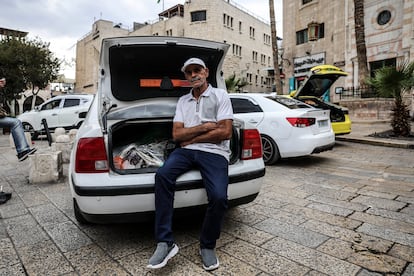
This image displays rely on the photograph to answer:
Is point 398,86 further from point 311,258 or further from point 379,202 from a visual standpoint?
point 311,258

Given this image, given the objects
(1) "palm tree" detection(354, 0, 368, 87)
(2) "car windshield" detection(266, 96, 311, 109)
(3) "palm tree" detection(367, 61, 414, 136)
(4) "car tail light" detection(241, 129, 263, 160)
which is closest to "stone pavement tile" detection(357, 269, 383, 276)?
(4) "car tail light" detection(241, 129, 263, 160)

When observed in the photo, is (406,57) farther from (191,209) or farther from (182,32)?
(182,32)

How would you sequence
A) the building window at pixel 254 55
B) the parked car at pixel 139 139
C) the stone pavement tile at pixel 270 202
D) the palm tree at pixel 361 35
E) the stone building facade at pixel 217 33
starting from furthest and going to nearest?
the building window at pixel 254 55 → the stone building facade at pixel 217 33 → the palm tree at pixel 361 35 → the stone pavement tile at pixel 270 202 → the parked car at pixel 139 139

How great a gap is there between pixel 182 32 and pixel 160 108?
1549 inches

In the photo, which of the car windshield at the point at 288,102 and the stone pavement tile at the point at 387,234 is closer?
the stone pavement tile at the point at 387,234

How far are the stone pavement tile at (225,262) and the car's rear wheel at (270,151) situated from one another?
358 centimetres

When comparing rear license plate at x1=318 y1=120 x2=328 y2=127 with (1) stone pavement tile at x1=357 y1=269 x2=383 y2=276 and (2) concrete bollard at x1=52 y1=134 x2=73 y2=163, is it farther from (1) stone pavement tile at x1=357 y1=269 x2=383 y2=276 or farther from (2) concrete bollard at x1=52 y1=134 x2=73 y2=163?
(2) concrete bollard at x1=52 y1=134 x2=73 y2=163

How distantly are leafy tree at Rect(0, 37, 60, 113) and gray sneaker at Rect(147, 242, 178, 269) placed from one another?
871 inches

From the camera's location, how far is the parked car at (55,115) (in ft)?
40.8

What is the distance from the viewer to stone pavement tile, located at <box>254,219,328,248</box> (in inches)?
105

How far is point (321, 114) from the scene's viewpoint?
5898 millimetres

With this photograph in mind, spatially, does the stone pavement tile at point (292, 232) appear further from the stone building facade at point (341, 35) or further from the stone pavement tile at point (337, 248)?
the stone building facade at point (341, 35)

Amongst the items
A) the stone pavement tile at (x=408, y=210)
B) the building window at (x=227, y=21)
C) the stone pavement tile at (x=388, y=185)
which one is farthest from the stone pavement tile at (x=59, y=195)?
the building window at (x=227, y=21)

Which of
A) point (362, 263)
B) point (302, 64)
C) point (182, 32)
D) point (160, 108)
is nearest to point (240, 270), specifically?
point (362, 263)
